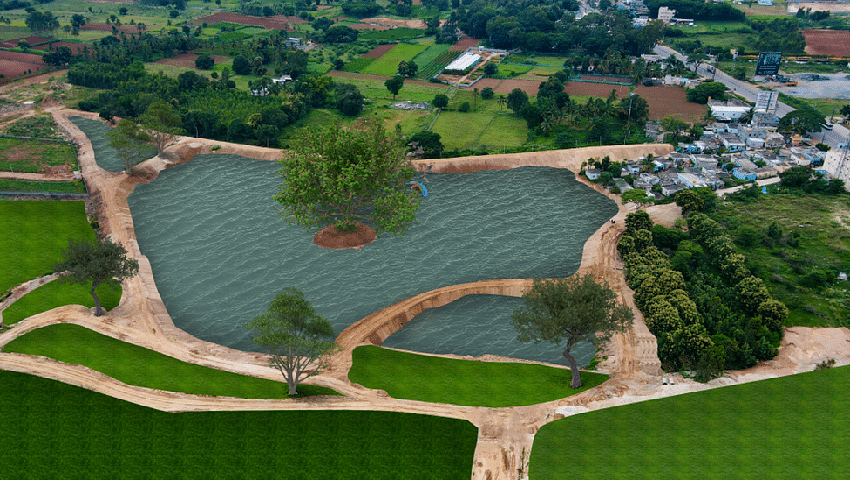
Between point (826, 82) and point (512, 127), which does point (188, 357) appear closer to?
point (512, 127)

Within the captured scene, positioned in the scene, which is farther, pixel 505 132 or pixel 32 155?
pixel 505 132

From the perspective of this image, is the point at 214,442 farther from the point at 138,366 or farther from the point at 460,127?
the point at 460,127

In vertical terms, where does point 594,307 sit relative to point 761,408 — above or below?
above

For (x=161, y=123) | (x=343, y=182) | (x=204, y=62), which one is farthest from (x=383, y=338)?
(x=204, y=62)

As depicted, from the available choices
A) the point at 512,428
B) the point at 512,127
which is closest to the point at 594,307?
the point at 512,428

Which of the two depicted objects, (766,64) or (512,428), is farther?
(766,64)

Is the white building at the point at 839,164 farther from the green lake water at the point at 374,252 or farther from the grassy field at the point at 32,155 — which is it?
the grassy field at the point at 32,155
